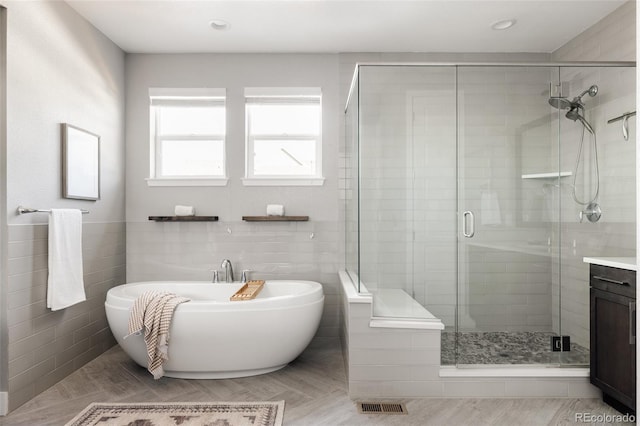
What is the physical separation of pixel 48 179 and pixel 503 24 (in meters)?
3.51

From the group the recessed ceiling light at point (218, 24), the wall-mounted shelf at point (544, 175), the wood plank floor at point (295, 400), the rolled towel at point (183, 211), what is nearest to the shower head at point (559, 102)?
the wall-mounted shelf at point (544, 175)

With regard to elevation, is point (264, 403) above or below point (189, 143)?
below

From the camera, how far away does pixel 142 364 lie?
3041mm

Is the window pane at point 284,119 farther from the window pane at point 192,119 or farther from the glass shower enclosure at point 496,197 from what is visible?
the glass shower enclosure at point 496,197

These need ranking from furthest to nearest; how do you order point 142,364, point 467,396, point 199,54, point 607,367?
point 199,54 → point 142,364 → point 467,396 → point 607,367

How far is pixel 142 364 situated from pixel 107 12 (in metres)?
2.58

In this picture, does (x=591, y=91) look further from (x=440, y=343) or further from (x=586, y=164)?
(x=440, y=343)

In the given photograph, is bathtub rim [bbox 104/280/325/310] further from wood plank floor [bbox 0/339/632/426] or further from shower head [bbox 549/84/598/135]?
shower head [bbox 549/84/598/135]

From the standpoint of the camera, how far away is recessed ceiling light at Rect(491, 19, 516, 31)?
329cm

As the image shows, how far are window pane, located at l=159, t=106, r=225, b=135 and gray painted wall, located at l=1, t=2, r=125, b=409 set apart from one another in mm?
457

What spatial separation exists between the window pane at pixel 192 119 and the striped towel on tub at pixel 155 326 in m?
1.81

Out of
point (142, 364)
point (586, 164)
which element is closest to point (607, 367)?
point (586, 164)

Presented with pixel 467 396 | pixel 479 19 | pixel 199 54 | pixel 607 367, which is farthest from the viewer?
pixel 199 54

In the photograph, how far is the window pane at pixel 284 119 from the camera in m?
4.00
